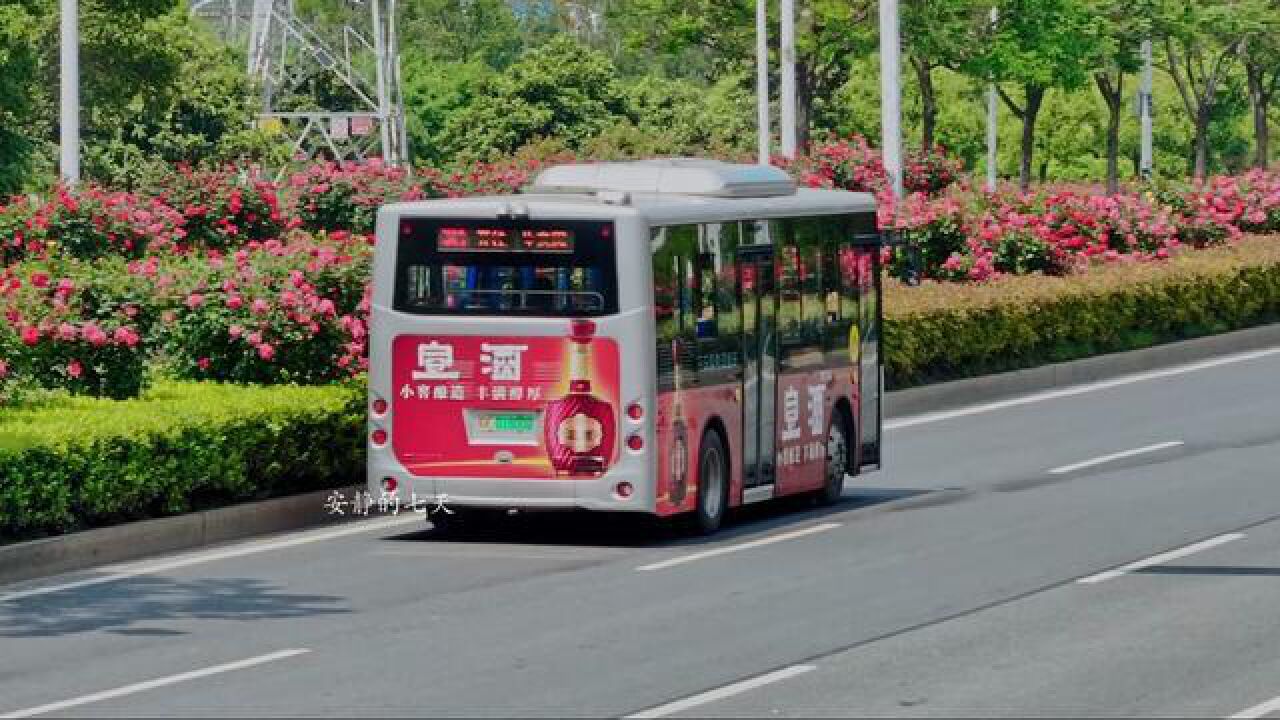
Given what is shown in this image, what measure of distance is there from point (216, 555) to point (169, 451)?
943mm

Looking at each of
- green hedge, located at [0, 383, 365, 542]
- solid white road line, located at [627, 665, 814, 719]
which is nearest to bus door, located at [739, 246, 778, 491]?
green hedge, located at [0, 383, 365, 542]

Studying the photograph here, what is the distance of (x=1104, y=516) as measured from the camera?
912 inches

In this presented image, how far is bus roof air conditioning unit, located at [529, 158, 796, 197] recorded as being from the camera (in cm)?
2250

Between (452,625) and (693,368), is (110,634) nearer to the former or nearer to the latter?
(452,625)

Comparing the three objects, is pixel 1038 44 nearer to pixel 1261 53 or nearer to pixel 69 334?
pixel 1261 53

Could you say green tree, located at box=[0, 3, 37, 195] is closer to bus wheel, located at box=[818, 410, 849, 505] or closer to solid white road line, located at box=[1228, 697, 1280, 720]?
bus wheel, located at box=[818, 410, 849, 505]

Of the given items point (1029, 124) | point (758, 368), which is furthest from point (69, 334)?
point (1029, 124)

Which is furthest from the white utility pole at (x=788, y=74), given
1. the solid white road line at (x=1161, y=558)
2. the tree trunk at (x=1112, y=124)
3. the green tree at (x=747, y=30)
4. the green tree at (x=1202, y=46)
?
the solid white road line at (x=1161, y=558)

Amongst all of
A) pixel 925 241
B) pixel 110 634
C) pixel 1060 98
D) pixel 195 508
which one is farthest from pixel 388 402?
pixel 1060 98

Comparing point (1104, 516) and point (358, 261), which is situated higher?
point (358, 261)

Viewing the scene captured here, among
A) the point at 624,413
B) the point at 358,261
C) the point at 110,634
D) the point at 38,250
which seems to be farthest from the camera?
the point at 38,250

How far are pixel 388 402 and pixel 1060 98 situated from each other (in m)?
94.7

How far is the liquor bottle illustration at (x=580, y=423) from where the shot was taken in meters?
21.0

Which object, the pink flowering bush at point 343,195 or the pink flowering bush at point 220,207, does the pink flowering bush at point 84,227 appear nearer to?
the pink flowering bush at point 220,207
